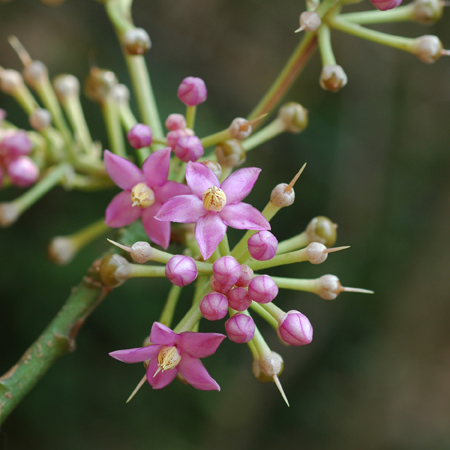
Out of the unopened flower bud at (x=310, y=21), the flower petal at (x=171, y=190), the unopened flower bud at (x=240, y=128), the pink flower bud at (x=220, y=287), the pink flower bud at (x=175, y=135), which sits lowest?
the pink flower bud at (x=220, y=287)

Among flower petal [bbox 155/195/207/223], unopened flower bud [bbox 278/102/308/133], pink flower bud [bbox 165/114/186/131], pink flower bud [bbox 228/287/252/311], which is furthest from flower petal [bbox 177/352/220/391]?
unopened flower bud [bbox 278/102/308/133]

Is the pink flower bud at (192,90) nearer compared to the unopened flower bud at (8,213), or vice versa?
the pink flower bud at (192,90)

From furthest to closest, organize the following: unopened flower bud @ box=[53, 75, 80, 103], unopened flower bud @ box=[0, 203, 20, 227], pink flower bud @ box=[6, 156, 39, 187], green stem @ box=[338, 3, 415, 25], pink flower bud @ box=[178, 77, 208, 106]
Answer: unopened flower bud @ box=[53, 75, 80, 103], unopened flower bud @ box=[0, 203, 20, 227], pink flower bud @ box=[6, 156, 39, 187], green stem @ box=[338, 3, 415, 25], pink flower bud @ box=[178, 77, 208, 106]

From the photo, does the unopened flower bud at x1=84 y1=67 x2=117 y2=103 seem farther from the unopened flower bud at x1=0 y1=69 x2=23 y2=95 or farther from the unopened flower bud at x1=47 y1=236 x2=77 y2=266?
the unopened flower bud at x1=47 y1=236 x2=77 y2=266

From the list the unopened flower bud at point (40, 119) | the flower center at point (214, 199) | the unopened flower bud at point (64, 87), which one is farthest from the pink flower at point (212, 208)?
the unopened flower bud at point (64, 87)

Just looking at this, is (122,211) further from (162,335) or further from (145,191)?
(162,335)

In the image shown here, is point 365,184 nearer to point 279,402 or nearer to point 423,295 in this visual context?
point 423,295

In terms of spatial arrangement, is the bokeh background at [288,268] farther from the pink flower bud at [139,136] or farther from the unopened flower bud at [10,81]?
the pink flower bud at [139,136]
